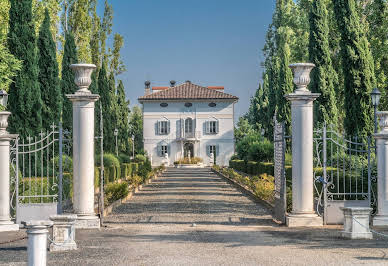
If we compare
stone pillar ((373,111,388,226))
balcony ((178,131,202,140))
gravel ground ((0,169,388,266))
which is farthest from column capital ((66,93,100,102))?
balcony ((178,131,202,140))

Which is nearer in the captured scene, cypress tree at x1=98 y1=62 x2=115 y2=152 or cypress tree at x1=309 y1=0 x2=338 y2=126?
cypress tree at x1=309 y1=0 x2=338 y2=126

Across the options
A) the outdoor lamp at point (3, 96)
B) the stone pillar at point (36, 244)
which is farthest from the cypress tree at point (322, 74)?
the stone pillar at point (36, 244)

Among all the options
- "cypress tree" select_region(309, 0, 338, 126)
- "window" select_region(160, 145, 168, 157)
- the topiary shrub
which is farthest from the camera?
"window" select_region(160, 145, 168, 157)

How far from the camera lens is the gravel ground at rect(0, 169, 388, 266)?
8.99 metres

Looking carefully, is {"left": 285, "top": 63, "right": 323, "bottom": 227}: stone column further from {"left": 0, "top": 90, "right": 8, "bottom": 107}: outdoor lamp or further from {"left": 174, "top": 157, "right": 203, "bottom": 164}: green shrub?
{"left": 174, "top": 157, "right": 203, "bottom": 164}: green shrub

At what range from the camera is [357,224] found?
11289 mm

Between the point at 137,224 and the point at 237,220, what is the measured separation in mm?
2377

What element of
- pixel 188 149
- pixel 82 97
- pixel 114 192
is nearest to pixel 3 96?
pixel 82 97

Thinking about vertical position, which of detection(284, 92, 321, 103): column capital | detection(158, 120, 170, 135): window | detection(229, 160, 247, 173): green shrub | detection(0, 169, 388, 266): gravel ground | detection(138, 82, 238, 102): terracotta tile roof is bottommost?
detection(0, 169, 388, 266): gravel ground

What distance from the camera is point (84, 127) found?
42.9 feet

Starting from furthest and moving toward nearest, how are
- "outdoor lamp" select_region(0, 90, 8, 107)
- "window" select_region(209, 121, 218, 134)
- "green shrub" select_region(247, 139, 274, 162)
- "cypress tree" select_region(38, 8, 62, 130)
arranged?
"window" select_region(209, 121, 218, 134) < "green shrub" select_region(247, 139, 274, 162) < "cypress tree" select_region(38, 8, 62, 130) < "outdoor lamp" select_region(0, 90, 8, 107)

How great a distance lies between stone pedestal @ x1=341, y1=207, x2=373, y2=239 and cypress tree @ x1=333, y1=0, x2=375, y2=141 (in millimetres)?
10813

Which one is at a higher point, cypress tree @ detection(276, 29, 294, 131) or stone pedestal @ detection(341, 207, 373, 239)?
cypress tree @ detection(276, 29, 294, 131)

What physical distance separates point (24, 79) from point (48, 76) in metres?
3.73
